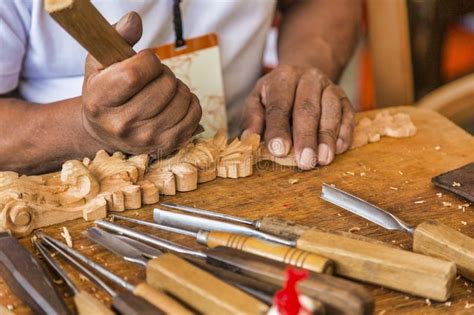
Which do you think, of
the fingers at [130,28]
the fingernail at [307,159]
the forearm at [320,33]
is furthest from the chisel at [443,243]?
the forearm at [320,33]

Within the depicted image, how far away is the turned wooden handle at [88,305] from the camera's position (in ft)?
2.59

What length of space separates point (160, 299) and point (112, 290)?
0.34 feet

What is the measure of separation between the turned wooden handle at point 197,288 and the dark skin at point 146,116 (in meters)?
0.30

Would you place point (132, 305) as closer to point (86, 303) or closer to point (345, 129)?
point (86, 303)

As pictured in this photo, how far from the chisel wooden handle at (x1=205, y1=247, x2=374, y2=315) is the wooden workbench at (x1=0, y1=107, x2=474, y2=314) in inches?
4.1

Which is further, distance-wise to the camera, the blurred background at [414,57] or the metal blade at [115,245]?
the blurred background at [414,57]

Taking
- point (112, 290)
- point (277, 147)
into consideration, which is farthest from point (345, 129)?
point (112, 290)

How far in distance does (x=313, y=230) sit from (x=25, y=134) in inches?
23.3

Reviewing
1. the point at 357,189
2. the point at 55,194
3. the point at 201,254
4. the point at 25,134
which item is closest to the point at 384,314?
the point at 201,254

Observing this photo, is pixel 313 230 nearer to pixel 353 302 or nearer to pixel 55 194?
pixel 353 302

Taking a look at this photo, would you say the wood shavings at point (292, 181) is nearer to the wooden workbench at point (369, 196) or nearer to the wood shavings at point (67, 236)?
the wooden workbench at point (369, 196)

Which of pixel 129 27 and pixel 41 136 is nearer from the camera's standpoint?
pixel 129 27

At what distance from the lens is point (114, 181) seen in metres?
1.12

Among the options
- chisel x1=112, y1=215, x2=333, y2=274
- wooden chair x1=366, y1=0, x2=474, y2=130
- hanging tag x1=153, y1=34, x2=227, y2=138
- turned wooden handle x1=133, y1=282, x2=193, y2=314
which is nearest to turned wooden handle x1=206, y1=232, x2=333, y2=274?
chisel x1=112, y1=215, x2=333, y2=274
